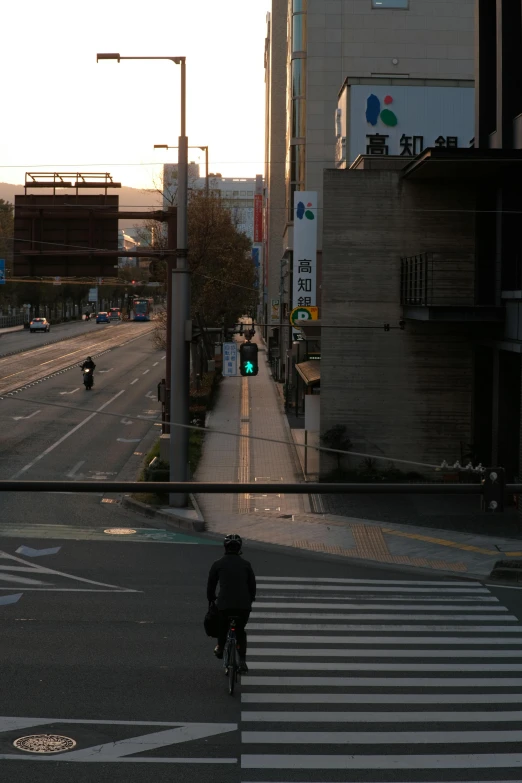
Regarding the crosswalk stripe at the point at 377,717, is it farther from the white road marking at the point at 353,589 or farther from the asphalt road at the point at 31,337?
the asphalt road at the point at 31,337

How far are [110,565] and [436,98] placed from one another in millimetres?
22479

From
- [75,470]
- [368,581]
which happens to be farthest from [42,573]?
[75,470]

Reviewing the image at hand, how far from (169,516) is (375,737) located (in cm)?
1295

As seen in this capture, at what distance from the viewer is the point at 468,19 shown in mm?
48312

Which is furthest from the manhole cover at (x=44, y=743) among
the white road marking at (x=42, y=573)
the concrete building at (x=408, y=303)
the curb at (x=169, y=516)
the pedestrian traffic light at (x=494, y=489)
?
the concrete building at (x=408, y=303)

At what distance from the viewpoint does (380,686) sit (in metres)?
11.7

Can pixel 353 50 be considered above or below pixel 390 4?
below

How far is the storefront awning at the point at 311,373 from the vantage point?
28.2 meters

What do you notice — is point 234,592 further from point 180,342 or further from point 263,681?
point 180,342

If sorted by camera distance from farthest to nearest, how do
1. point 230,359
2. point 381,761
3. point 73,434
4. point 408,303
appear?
point 230,359 < point 73,434 < point 408,303 < point 381,761

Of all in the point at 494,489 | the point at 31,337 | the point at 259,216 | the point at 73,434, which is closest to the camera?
the point at 494,489

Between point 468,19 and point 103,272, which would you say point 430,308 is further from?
point 468,19

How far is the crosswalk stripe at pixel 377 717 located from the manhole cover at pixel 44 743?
1868mm

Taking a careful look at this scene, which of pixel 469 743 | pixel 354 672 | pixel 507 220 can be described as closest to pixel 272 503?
pixel 507 220
